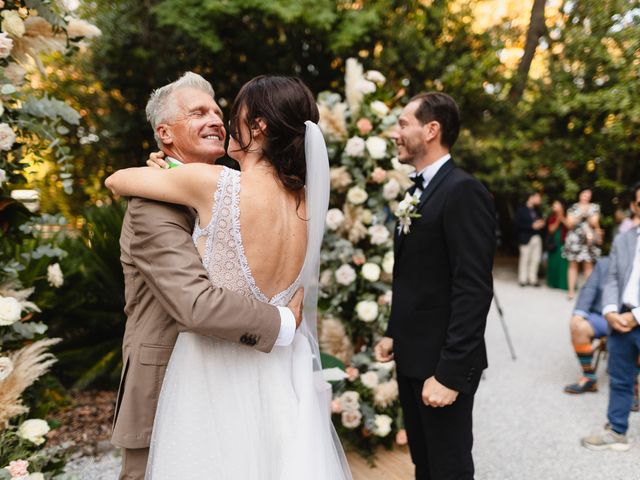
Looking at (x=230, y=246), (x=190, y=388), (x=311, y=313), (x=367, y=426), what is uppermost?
(x=230, y=246)

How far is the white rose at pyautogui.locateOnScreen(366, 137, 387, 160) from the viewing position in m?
3.61

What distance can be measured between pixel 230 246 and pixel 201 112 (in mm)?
612

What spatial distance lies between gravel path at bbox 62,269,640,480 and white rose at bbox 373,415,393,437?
27.1 inches

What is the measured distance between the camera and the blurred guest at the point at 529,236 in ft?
37.0

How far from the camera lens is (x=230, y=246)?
5.36 feet

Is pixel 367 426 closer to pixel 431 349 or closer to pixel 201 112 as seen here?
pixel 431 349

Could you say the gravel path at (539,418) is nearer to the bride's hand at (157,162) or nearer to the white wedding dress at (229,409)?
the white wedding dress at (229,409)

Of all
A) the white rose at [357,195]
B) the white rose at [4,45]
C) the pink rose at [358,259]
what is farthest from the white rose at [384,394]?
the white rose at [4,45]

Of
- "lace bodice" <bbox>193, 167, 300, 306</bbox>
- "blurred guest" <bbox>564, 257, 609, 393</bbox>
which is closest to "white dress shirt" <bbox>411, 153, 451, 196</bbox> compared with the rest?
"lace bodice" <bbox>193, 167, 300, 306</bbox>

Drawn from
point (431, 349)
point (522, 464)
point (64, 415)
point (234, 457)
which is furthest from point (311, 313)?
point (64, 415)

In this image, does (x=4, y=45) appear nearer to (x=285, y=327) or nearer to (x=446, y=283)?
(x=285, y=327)

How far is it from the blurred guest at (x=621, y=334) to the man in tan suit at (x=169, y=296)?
2.94 meters

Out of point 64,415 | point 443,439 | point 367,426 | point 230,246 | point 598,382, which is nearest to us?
point 230,246

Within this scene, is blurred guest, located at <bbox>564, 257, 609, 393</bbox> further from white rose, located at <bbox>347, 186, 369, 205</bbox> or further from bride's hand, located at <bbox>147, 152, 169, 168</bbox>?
bride's hand, located at <bbox>147, 152, 169, 168</bbox>
